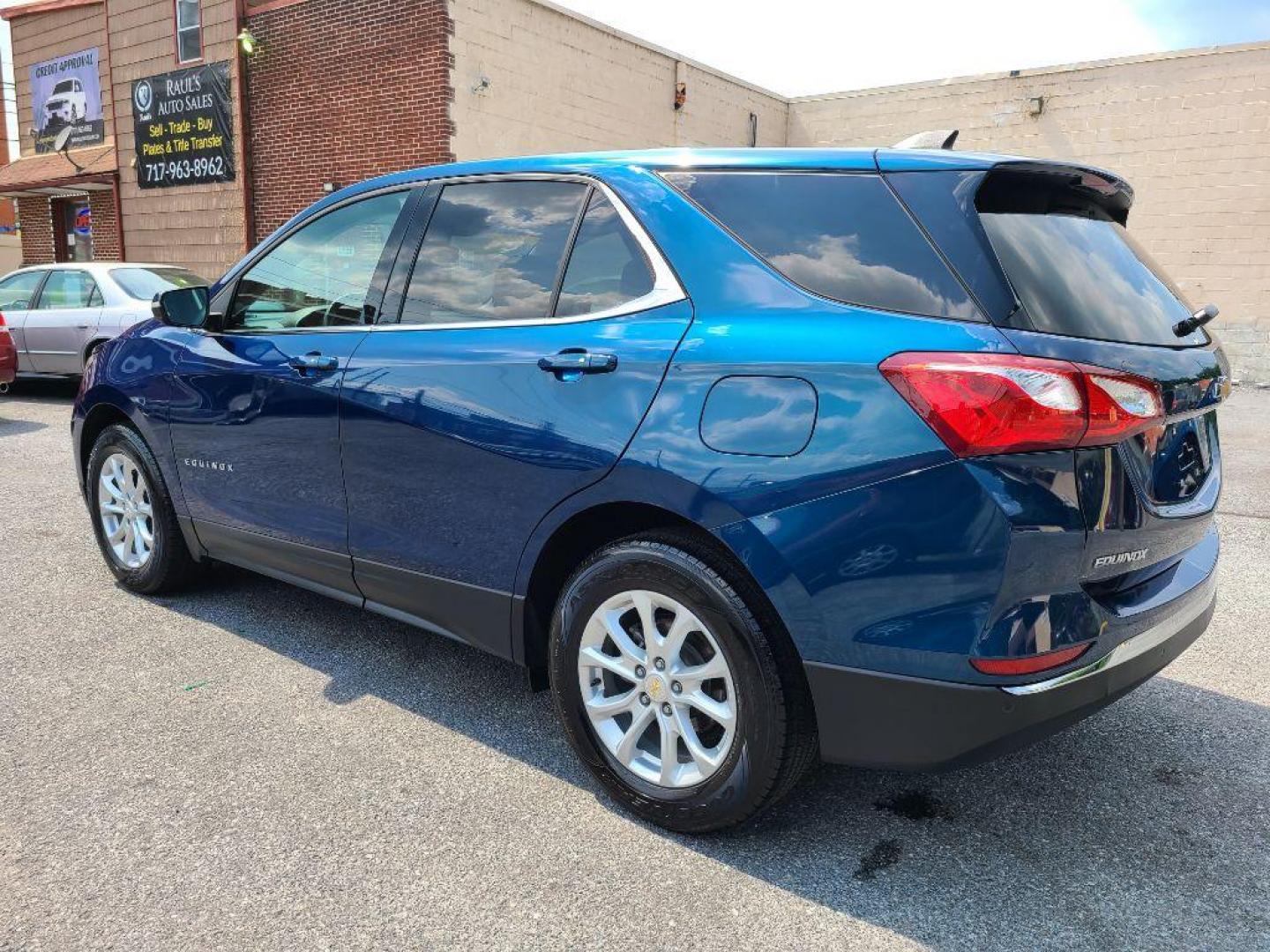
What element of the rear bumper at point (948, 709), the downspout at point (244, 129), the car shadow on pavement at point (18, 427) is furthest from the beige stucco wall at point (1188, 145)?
the rear bumper at point (948, 709)

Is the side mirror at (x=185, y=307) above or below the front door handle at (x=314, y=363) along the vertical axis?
above

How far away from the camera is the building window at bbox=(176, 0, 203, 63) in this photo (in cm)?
1605

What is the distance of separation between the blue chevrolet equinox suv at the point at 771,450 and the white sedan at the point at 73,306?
8297 millimetres

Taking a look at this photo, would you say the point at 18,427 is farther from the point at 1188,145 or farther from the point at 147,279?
the point at 1188,145

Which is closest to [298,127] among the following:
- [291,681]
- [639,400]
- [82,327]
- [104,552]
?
[82,327]

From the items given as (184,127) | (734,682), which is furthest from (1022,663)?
(184,127)

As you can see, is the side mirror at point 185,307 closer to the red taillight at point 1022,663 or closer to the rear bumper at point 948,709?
the rear bumper at point 948,709

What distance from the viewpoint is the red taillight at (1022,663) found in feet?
6.60

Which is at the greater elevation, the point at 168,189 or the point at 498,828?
the point at 168,189

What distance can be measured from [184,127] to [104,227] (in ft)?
11.5

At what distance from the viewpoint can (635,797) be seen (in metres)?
2.56

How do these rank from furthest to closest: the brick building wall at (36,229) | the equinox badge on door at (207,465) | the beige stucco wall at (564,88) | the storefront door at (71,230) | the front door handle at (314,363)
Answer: the brick building wall at (36,229)
the storefront door at (71,230)
the beige stucco wall at (564,88)
the equinox badge on door at (207,465)
the front door handle at (314,363)

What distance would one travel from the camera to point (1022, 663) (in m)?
2.02

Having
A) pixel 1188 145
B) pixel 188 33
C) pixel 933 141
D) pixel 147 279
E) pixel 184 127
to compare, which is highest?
pixel 188 33
